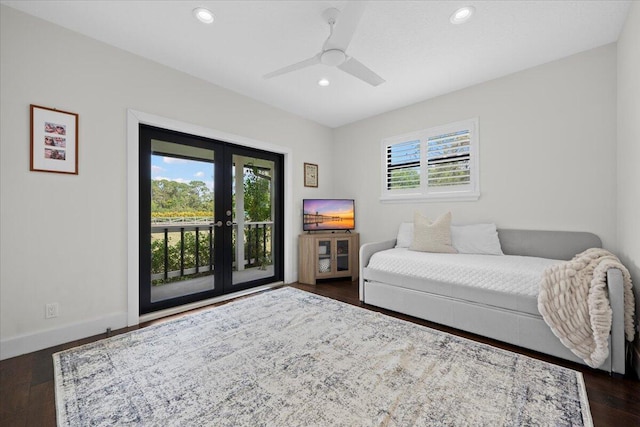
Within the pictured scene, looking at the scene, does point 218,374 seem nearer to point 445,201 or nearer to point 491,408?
point 491,408

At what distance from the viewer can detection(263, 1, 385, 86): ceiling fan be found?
5.43 ft

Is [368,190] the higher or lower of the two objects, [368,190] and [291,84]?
the lower

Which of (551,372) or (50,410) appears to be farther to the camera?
(551,372)

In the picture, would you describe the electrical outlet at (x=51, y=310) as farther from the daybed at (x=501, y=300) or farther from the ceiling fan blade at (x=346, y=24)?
the ceiling fan blade at (x=346, y=24)

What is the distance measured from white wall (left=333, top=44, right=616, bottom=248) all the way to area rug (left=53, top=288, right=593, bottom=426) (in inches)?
64.7

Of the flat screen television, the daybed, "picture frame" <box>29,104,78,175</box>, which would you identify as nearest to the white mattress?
the daybed

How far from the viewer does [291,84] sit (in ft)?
10.4

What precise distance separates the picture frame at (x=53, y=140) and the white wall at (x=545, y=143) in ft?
12.3

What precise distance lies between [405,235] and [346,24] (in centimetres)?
254

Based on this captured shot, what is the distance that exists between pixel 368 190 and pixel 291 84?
1.96 meters

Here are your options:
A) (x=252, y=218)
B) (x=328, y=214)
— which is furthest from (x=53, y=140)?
(x=328, y=214)

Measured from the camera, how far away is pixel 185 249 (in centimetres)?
320

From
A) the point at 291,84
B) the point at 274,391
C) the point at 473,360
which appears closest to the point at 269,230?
the point at 291,84

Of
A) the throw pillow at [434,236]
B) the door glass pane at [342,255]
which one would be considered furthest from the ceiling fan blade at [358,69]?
the door glass pane at [342,255]
